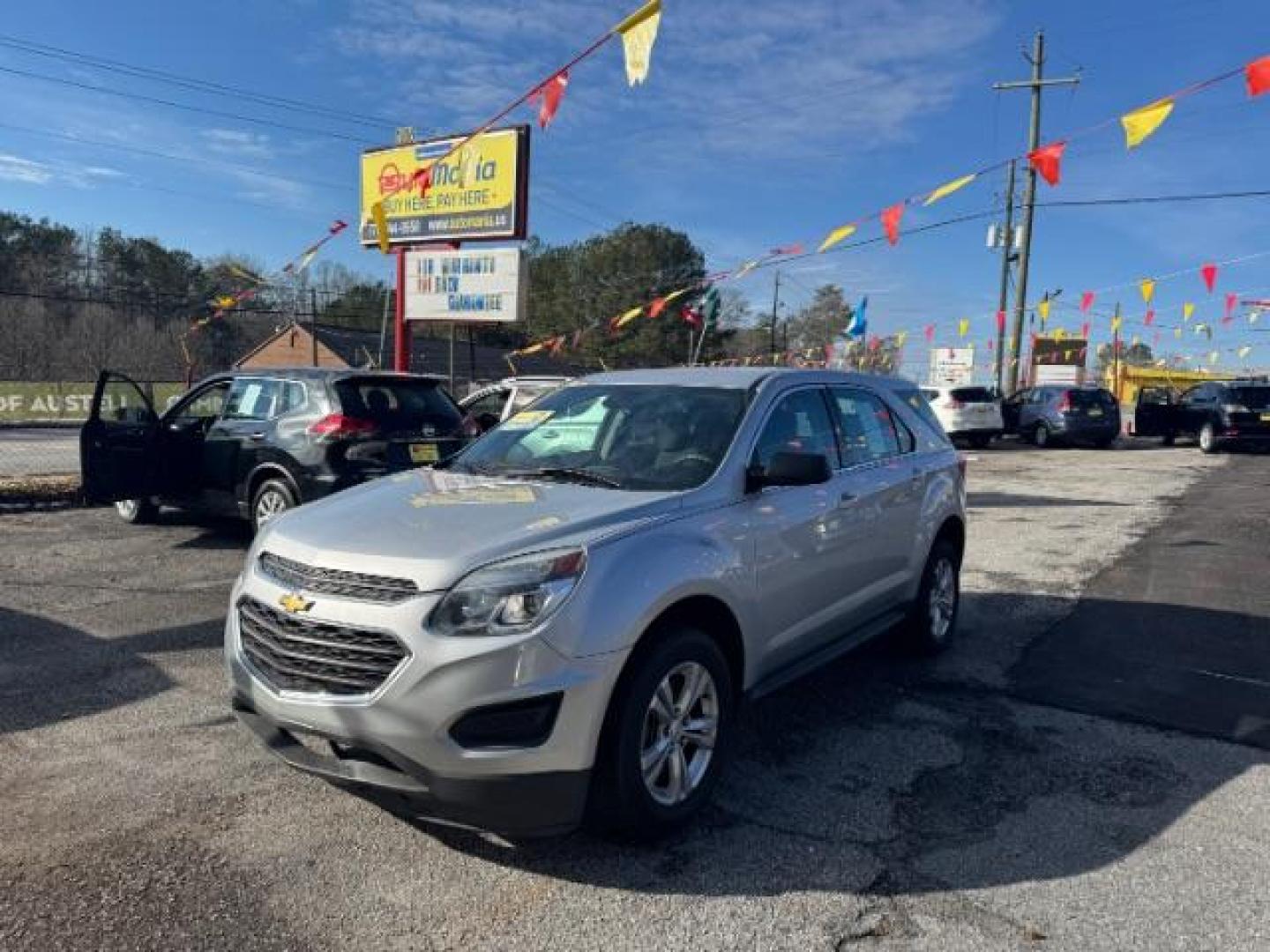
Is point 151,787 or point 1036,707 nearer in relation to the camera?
point 151,787

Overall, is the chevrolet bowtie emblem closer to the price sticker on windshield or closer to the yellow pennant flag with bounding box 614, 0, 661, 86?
the price sticker on windshield

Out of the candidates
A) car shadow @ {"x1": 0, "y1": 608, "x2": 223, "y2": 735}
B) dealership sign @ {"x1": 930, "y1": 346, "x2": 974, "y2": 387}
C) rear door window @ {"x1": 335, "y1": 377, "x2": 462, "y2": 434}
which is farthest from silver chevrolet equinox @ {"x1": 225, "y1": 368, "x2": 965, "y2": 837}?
dealership sign @ {"x1": 930, "y1": 346, "x2": 974, "y2": 387}

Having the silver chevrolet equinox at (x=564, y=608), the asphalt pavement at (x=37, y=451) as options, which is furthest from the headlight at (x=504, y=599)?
the asphalt pavement at (x=37, y=451)

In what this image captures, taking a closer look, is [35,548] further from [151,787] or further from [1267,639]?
[1267,639]

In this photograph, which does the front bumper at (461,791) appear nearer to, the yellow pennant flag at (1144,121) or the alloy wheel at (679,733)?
the alloy wheel at (679,733)

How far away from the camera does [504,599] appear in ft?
9.89

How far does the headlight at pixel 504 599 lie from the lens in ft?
9.77

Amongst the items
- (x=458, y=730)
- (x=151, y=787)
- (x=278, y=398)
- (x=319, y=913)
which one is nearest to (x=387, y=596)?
(x=458, y=730)

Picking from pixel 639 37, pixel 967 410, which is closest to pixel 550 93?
pixel 639 37

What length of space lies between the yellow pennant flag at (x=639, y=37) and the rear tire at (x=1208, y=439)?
19.2 meters

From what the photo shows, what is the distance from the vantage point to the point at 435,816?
3027mm

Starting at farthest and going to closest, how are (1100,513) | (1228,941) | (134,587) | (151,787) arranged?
1. (1100,513)
2. (134,587)
3. (151,787)
4. (1228,941)

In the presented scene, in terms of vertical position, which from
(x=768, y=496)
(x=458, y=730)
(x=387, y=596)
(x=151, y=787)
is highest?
(x=768, y=496)

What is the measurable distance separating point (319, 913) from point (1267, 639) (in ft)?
20.2
